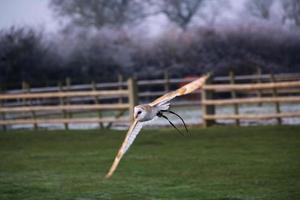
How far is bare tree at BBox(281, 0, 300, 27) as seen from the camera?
100ft

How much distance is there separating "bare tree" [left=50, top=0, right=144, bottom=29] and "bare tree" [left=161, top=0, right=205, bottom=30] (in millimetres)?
1205

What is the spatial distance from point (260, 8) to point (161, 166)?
24.1m

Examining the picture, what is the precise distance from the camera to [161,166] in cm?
1048

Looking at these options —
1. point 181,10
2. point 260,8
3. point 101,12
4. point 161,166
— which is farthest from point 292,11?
point 161,166

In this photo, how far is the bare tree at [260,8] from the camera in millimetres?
33062

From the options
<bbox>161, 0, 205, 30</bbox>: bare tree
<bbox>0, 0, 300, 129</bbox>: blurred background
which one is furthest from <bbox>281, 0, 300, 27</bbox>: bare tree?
<bbox>161, 0, 205, 30</bbox>: bare tree

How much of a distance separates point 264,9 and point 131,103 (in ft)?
59.2

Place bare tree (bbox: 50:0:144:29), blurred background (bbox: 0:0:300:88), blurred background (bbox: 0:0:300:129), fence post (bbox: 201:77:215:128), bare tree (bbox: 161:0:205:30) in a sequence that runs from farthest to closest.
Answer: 1. bare tree (bbox: 161:0:205:30)
2. bare tree (bbox: 50:0:144:29)
3. blurred background (bbox: 0:0:300:88)
4. blurred background (bbox: 0:0:300:129)
5. fence post (bbox: 201:77:215:128)

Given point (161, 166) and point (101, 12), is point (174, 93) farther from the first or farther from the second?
point (101, 12)

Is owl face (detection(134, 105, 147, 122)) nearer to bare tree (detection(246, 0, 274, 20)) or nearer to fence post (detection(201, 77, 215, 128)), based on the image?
fence post (detection(201, 77, 215, 128))

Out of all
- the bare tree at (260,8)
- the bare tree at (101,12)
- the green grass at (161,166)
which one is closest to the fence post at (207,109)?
the green grass at (161,166)

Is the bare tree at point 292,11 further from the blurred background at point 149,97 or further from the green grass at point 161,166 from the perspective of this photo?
the green grass at point 161,166

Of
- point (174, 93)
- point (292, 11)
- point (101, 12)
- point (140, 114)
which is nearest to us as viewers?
point (140, 114)

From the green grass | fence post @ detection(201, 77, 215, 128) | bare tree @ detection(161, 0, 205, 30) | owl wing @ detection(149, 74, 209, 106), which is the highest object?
bare tree @ detection(161, 0, 205, 30)
